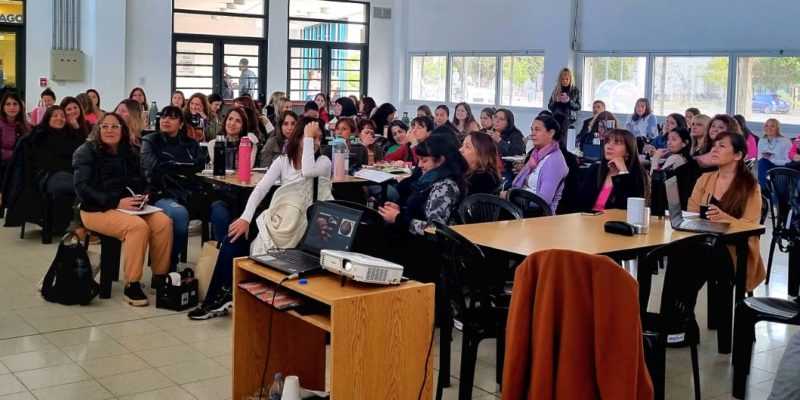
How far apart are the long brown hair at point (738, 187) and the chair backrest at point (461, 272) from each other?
1902 mm

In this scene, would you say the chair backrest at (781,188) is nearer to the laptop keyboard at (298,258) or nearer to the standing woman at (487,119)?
the laptop keyboard at (298,258)

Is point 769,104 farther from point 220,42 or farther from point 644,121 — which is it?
point 220,42

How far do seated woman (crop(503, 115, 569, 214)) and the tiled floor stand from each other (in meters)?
1.25

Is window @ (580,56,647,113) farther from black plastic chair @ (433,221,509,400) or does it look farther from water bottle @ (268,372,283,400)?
water bottle @ (268,372,283,400)

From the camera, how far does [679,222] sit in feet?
15.9

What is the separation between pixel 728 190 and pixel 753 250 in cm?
38

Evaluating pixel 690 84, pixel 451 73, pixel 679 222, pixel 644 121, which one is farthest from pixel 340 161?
pixel 451 73

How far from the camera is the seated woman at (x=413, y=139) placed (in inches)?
314

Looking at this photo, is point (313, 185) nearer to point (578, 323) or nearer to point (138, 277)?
point (138, 277)

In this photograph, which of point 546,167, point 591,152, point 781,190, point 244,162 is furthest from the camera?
point 591,152

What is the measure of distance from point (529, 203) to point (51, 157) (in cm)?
431

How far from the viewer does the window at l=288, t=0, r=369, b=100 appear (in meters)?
17.5

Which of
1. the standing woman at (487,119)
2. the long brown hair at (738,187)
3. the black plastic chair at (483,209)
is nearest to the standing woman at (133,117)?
the black plastic chair at (483,209)

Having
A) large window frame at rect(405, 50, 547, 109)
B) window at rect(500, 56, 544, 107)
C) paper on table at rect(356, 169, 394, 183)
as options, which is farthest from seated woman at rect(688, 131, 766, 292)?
window at rect(500, 56, 544, 107)
